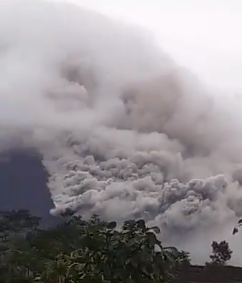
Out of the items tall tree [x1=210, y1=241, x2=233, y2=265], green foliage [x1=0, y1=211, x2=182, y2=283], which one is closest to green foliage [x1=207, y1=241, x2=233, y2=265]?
tall tree [x1=210, y1=241, x2=233, y2=265]

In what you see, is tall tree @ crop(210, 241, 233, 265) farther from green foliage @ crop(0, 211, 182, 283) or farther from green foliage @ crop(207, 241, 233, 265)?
green foliage @ crop(0, 211, 182, 283)

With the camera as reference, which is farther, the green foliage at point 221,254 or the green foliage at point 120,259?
the green foliage at point 221,254

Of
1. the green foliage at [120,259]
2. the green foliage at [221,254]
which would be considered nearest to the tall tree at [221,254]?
the green foliage at [221,254]

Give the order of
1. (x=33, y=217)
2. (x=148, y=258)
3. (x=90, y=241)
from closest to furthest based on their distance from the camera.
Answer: (x=148, y=258), (x=90, y=241), (x=33, y=217)

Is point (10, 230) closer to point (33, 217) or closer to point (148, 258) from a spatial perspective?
point (33, 217)

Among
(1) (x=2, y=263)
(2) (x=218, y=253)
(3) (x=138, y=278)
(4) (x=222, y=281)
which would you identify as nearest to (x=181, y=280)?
(4) (x=222, y=281)

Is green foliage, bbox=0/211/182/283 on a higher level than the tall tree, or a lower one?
lower

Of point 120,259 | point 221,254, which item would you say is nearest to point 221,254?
point 221,254

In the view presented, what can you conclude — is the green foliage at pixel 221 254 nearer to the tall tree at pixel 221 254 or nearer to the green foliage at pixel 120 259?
the tall tree at pixel 221 254

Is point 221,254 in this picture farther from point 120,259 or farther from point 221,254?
point 120,259

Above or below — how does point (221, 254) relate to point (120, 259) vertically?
above

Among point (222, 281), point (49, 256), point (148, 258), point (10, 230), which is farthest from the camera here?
point (10, 230)
